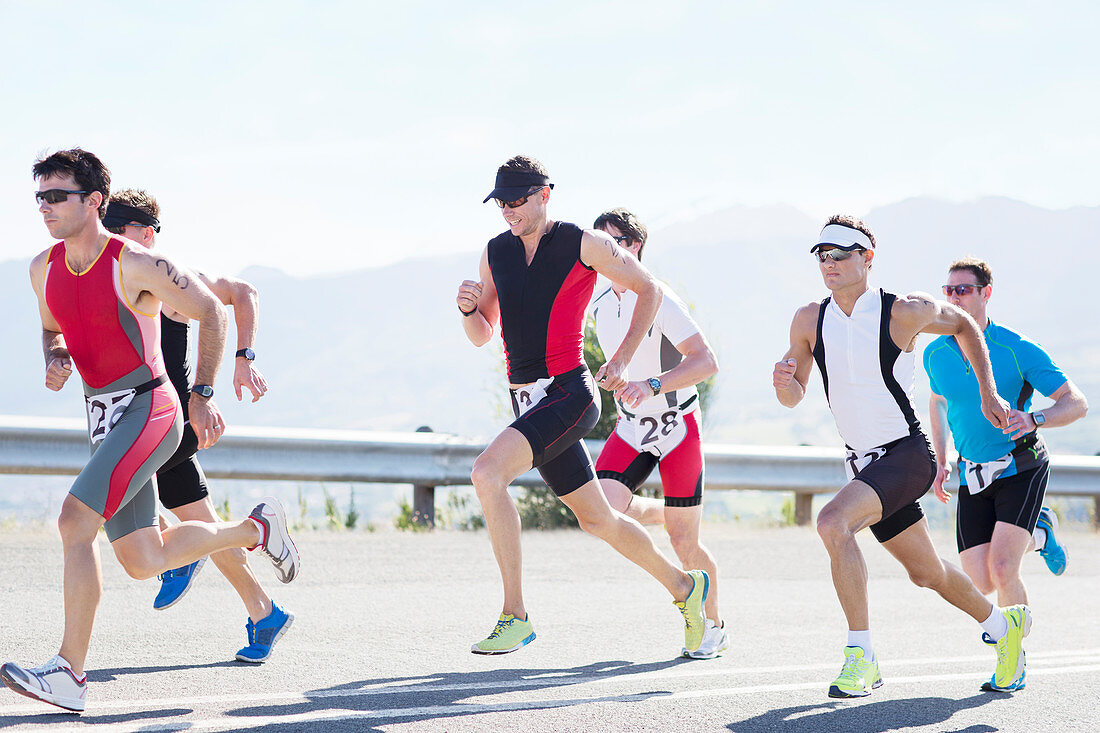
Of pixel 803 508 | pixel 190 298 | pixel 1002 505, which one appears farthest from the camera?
pixel 803 508

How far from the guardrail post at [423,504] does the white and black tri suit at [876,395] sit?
258 inches

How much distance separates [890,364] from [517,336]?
5.89ft

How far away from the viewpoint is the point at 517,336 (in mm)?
5996

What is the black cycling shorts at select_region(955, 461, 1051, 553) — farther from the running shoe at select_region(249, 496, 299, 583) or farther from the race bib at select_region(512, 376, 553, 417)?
the running shoe at select_region(249, 496, 299, 583)

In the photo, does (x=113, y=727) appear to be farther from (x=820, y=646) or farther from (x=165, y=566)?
(x=820, y=646)

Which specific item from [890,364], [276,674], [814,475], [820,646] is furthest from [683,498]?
[814,475]

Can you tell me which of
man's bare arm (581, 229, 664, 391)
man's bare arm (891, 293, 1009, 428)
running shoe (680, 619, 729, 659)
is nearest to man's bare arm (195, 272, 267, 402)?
man's bare arm (581, 229, 664, 391)

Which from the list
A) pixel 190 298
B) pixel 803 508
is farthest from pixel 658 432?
pixel 803 508

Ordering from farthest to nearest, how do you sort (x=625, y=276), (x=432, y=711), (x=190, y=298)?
(x=625, y=276) < (x=190, y=298) < (x=432, y=711)

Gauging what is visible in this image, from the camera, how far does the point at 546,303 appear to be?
234 inches

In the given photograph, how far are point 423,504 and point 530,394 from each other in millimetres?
5904

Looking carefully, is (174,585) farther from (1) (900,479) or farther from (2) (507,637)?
(1) (900,479)

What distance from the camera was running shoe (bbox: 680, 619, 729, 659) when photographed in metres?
6.26

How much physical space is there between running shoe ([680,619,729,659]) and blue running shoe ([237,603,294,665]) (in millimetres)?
2086
